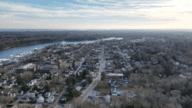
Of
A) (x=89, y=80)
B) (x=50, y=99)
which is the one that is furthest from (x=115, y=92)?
(x=50, y=99)

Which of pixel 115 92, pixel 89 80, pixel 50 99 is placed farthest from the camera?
pixel 89 80

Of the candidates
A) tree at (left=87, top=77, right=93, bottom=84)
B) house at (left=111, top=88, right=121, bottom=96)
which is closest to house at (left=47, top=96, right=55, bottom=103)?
tree at (left=87, top=77, right=93, bottom=84)

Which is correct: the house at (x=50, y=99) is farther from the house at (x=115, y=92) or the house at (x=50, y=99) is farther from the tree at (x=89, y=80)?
the house at (x=115, y=92)

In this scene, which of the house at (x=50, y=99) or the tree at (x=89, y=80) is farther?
the tree at (x=89, y=80)

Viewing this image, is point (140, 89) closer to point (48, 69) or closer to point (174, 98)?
point (174, 98)

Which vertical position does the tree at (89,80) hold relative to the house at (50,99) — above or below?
above

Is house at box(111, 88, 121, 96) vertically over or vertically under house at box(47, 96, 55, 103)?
over

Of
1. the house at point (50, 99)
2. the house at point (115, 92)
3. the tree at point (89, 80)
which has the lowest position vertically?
the house at point (50, 99)

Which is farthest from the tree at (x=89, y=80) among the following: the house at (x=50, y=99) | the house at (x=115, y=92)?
the house at (x=50, y=99)

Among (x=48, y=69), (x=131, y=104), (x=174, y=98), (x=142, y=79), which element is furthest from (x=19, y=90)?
(x=174, y=98)

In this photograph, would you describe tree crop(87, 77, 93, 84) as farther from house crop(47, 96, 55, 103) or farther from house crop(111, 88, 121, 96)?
house crop(47, 96, 55, 103)

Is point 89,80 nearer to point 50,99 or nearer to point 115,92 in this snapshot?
point 115,92
